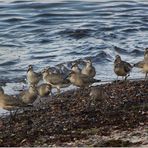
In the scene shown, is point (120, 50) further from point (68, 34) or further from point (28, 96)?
point (28, 96)

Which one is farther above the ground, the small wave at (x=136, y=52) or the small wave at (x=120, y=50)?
the small wave at (x=136, y=52)

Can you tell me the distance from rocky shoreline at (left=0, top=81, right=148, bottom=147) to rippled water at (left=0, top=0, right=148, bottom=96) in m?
4.38

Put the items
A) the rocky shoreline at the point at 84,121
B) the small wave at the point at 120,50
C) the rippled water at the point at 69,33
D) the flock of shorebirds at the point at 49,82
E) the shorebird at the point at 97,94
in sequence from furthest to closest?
the small wave at the point at 120,50 → the rippled water at the point at 69,33 → the shorebird at the point at 97,94 → the flock of shorebirds at the point at 49,82 → the rocky shoreline at the point at 84,121

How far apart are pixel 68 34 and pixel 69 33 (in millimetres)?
215

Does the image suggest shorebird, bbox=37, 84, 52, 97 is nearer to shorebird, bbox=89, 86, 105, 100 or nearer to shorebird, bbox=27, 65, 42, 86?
shorebird, bbox=27, 65, 42, 86

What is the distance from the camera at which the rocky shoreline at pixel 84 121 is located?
12.0 meters

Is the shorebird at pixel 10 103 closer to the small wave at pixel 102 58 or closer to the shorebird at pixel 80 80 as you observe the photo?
the shorebird at pixel 80 80

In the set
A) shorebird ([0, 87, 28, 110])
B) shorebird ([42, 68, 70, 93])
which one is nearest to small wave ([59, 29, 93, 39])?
shorebird ([42, 68, 70, 93])

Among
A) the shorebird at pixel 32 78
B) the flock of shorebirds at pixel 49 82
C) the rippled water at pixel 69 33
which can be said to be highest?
the flock of shorebirds at pixel 49 82

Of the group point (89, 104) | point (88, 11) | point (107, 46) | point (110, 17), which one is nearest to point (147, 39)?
point (107, 46)

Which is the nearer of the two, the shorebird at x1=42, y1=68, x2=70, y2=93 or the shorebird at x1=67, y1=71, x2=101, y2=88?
the shorebird at x1=67, y1=71, x2=101, y2=88

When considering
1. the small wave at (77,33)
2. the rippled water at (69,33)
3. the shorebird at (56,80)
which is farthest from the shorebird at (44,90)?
the small wave at (77,33)

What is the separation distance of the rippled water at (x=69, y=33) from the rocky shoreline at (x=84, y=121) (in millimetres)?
4384

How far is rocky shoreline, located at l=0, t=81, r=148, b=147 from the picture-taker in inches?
472
